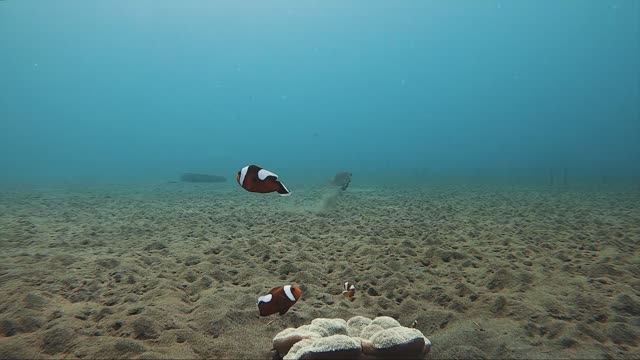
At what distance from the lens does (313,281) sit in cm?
568

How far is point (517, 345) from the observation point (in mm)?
3697

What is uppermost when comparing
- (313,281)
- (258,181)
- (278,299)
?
(258,181)

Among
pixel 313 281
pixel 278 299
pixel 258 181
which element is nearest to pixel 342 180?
pixel 313 281

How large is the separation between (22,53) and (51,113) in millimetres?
39082

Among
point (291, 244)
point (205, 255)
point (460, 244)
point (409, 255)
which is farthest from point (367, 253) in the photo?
point (205, 255)

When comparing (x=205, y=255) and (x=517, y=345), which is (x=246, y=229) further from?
(x=517, y=345)

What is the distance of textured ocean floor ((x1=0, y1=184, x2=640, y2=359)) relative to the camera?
12.5 feet

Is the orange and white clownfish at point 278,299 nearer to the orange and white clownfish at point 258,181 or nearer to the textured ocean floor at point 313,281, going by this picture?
the textured ocean floor at point 313,281

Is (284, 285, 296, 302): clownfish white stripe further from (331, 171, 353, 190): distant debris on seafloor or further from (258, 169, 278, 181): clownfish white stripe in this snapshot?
(331, 171, 353, 190): distant debris on seafloor

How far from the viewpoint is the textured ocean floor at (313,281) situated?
3.81 metres

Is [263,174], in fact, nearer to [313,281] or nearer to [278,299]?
[278,299]

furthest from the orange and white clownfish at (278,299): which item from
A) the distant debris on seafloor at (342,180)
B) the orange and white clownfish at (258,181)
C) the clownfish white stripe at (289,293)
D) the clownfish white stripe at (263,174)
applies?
the distant debris on seafloor at (342,180)

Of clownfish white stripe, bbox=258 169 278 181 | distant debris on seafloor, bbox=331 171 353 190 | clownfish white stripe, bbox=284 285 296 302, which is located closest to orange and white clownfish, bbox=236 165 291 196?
clownfish white stripe, bbox=258 169 278 181

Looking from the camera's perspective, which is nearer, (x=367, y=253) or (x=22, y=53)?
(x=367, y=253)
